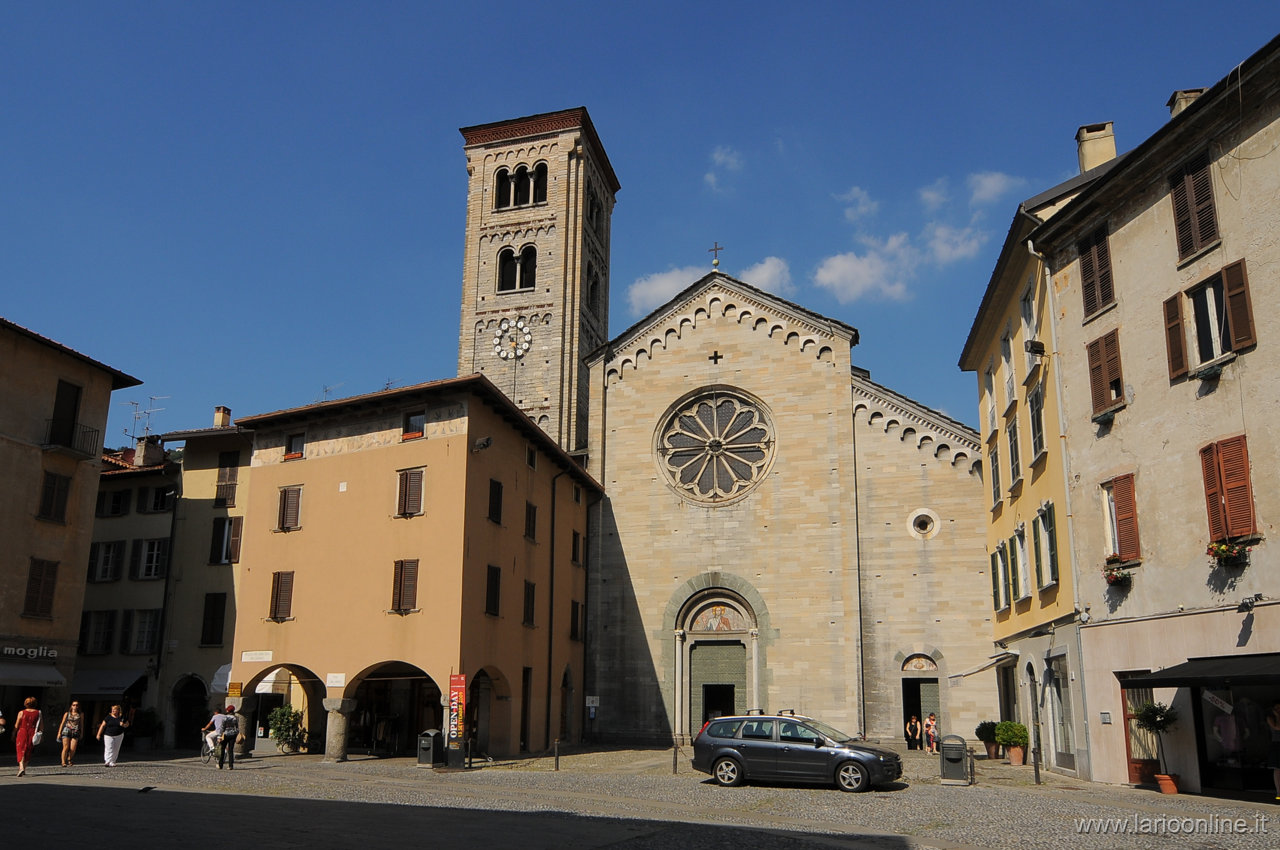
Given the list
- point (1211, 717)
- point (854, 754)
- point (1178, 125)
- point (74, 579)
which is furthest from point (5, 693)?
point (1178, 125)

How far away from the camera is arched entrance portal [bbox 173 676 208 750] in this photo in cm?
3247

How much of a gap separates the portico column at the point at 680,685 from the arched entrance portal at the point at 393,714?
8.40m

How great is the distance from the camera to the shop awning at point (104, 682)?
106 feet

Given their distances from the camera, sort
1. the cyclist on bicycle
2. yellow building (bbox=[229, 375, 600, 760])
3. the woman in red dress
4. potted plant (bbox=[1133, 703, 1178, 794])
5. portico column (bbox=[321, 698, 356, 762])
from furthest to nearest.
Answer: portico column (bbox=[321, 698, 356, 762])
yellow building (bbox=[229, 375, 600, 760])
the cyclist on bicycle
the woman in red dress
potted plant (bbox=[1133, 703, 1178, 794])

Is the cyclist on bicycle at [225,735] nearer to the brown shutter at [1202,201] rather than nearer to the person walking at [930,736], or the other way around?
the person walking at [930,736]

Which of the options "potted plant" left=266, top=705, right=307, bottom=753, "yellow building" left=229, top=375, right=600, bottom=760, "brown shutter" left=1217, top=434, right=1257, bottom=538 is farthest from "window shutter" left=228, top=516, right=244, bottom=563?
"brown shutter" left=1217, top=434, right=1257, bottom=538

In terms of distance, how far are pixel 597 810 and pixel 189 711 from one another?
74.2ft

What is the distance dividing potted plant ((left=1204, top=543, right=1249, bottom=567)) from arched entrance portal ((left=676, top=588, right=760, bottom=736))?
1902 centimetres

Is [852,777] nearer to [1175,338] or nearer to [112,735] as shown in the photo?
[1175,338]

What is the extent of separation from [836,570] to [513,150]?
85.5ft

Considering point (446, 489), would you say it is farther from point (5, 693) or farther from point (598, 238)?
point (598, 238)

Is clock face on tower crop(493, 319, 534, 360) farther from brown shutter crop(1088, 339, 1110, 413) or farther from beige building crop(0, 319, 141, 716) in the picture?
brown shutter crop(1088, 339, 1110, 413)

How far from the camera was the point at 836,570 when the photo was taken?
33.2m

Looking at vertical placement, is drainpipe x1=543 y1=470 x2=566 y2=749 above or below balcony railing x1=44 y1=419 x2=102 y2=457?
below
